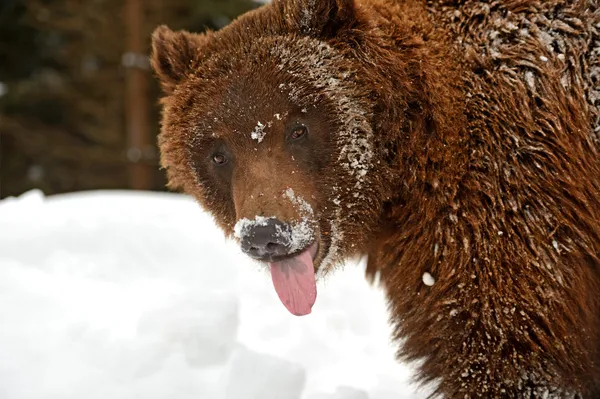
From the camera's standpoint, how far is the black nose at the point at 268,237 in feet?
9.61

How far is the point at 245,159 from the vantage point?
3285 millimetres

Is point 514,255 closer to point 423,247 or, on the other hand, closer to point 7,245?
point 423,247

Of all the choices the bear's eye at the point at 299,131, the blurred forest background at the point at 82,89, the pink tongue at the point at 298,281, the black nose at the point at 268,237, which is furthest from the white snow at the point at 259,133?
the blurred forest background at the point at 82,89

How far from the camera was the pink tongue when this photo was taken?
3.14 meters

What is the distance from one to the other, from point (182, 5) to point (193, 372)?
41.9 ft

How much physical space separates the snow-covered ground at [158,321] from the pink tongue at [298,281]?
716 millimetres

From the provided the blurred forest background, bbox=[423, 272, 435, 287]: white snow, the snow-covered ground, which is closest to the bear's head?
bbox=[423, 272, 435, 287]: white snow

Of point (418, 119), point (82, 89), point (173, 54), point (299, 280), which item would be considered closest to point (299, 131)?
point (418, 119)

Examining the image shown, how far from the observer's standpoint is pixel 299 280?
316cm

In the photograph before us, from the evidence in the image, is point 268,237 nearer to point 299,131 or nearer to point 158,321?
point 299,131

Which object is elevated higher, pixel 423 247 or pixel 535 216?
pixel 535 216

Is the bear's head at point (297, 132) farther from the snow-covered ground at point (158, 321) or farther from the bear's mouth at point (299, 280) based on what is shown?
the snow-covered ground at point (158, 321)

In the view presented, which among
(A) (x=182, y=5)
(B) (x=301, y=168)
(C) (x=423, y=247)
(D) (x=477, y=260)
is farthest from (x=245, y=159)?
(A) (x=182, y=5)

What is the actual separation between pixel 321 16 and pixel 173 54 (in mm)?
872
